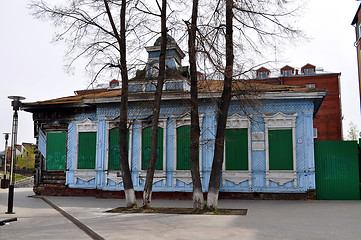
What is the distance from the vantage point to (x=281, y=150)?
1443 centimetres

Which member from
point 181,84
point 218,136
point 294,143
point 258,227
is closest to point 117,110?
point 181,84

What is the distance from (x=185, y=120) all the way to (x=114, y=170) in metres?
3.91

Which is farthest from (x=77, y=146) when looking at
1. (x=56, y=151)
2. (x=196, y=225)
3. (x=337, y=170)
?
(x=337, y=170)

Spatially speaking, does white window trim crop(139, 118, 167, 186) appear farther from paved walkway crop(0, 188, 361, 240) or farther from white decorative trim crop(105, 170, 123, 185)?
paved walkway crop(0, 188, 361, 240)

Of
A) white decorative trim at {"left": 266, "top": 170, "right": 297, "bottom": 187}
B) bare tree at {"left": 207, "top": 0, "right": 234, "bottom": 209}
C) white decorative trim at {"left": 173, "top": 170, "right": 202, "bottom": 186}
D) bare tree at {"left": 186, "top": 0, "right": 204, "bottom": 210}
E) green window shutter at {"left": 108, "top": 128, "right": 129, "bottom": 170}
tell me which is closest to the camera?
bare tree at {"left": 207, "top": 0, "right": 234, "bottom": 209}

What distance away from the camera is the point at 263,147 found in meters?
14.6

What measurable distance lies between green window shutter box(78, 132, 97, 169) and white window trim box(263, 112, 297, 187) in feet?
26.0

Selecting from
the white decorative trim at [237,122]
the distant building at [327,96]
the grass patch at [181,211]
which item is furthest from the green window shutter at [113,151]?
the distant building at [327,96]

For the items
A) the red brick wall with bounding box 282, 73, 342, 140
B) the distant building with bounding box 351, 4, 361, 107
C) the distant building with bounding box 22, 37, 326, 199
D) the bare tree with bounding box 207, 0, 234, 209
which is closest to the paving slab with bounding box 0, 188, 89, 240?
the bare tree with bounding box 207, 0, 234, 209

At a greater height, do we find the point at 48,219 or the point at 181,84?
the point at 181,84

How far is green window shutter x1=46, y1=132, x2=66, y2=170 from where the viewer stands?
17453mm

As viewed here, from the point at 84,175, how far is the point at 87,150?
3.83ft

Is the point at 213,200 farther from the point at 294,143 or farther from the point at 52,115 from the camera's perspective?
the point at 52,115

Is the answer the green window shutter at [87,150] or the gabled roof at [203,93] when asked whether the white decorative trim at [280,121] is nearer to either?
the gabled roof at [203,93]
